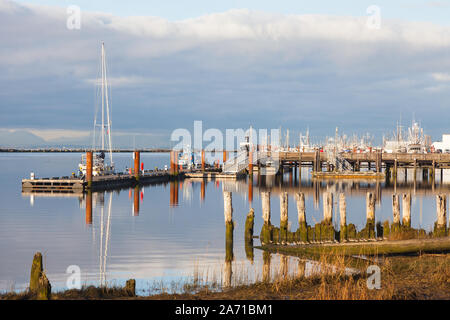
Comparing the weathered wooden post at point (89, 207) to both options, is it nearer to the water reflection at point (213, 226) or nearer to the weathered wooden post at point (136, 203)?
the water reflection at point (213, 226)

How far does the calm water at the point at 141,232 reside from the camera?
21.5 m

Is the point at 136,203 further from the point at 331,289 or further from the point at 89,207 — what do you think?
the point at 331,289

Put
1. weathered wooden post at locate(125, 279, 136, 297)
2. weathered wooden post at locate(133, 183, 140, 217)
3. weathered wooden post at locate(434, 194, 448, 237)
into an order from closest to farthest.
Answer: weathered wooden post at locate(125, 279, 136, 297) < weathered wooden post at locate(434, 194, 448, 237) < weathered wooden post at locate(133, 183, 140, 217)

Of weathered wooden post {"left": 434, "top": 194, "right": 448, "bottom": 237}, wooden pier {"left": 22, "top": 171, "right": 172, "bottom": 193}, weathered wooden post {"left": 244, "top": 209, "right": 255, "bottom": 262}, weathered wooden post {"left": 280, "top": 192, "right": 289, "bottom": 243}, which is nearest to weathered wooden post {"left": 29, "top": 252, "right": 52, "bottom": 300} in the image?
weathered wooden post {"left": 244, "top": 209, "right": 255, "bottom": 262}

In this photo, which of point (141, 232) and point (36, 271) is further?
point (141, 232)

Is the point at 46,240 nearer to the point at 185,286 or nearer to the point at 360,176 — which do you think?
the point at 185,286

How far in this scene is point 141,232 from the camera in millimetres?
33312

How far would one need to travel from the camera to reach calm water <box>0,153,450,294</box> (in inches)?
847

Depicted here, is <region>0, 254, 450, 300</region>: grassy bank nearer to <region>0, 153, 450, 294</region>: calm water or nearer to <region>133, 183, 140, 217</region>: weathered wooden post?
<region>0, 153, 450, 294</region>: calm water

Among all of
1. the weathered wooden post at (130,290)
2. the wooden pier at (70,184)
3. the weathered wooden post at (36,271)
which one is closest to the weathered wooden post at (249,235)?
the weathered wooden post at (130,290)

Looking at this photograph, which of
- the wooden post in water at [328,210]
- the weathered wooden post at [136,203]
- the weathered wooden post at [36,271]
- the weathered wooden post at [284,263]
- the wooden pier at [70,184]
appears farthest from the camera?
the wooden pier at [70,184]

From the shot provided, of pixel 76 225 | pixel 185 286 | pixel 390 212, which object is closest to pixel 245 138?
pixel 390 212

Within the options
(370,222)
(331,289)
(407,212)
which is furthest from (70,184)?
(331,289)

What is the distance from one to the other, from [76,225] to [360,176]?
51365mm
